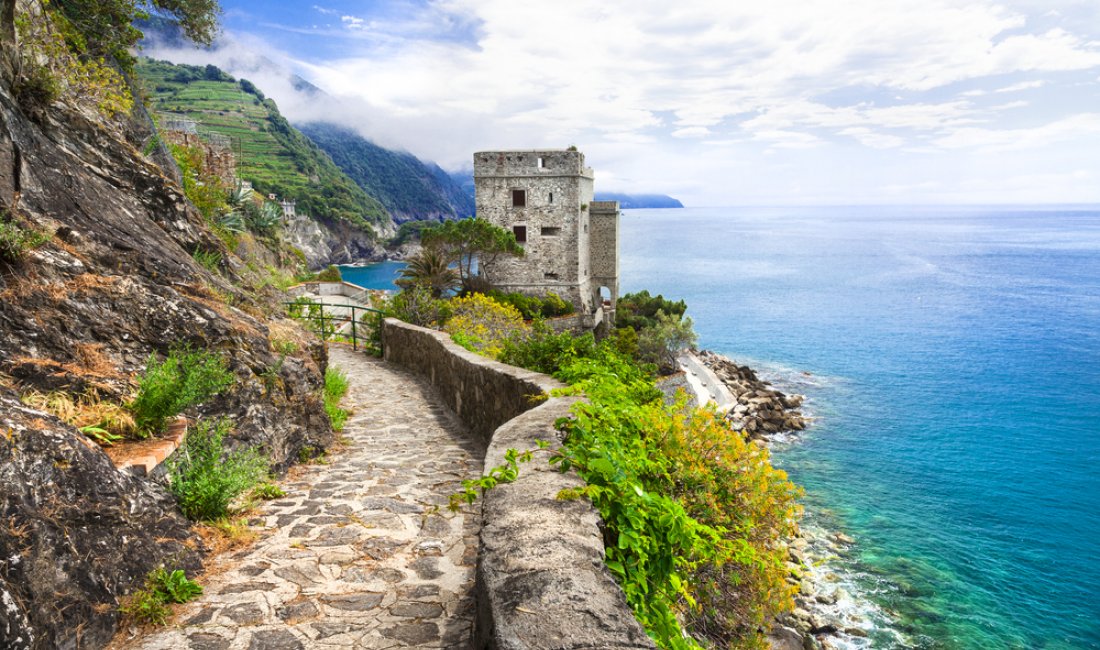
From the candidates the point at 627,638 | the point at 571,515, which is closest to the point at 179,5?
the point at 571,515

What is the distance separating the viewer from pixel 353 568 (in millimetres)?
4062

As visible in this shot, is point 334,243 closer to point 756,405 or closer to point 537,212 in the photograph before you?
point 537,212

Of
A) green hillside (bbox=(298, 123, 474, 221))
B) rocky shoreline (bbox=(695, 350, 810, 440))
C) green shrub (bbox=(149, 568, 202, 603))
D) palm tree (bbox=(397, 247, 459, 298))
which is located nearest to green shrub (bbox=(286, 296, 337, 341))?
green shrub (bbox=(149, 568, 202, 603))

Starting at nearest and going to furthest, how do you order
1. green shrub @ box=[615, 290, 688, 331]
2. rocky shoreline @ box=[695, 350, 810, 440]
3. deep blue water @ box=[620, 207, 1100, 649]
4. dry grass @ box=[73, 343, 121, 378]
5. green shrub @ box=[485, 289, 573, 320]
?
dry grass @ box=[73, 343, 121, 378] → deep blue water @ box=[620, 207, 1100, 649] → rocky shoreline @ box=[695, 350, 810, 440] → green shrub @ box=[485, 289, 573, 320] → green shrub @ box=[615, 290, 688, 331]

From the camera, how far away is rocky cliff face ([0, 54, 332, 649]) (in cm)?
287

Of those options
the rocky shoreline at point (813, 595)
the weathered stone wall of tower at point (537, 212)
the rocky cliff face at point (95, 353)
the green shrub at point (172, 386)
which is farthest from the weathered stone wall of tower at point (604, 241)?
the green shrub at point (172, 386)

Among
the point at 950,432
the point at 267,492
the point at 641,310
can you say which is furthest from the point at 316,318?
the point at 641,310

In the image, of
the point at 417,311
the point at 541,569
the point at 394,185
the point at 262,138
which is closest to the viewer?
the point at 541,569

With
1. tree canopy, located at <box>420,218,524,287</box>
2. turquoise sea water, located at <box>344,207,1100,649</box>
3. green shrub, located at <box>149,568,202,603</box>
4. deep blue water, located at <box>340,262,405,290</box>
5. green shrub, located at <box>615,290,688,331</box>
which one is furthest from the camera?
deep blue water, located at <box>340,262,405,290</box>

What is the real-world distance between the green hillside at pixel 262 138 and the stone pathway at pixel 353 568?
8621 cm

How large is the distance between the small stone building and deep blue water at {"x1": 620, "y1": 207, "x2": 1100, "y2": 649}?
16.4 metres

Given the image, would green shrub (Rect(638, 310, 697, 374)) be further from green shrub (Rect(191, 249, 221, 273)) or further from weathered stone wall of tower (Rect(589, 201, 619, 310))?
green shrub (Rect(191, 249, 221, 273))

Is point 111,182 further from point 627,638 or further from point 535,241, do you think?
point 535,241

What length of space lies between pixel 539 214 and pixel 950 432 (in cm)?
2552
